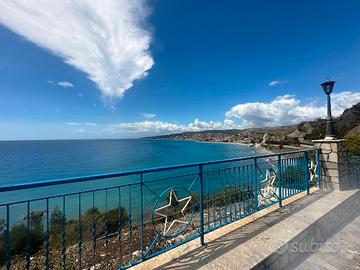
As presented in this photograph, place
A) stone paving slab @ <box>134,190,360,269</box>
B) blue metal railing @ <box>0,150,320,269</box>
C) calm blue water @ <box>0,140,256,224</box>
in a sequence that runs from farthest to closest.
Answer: calm blue water @ <box>0,140,256,224</box>, stone paving slab @ <box>134,190,360,269</box>, blue metal railing @ <box>0,150,320,269</box>

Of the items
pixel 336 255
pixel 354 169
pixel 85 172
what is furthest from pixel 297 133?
pixel 336 255

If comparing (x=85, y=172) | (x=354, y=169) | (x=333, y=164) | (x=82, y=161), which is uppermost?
(x=333, y=164)

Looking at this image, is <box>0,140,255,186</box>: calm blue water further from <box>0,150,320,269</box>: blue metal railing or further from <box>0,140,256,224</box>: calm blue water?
<box>0,150,320,269</box>: blue metal railing

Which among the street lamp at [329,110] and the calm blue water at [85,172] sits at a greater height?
the street lamp at [329,110]

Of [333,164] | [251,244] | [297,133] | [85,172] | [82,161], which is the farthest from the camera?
[297,133]

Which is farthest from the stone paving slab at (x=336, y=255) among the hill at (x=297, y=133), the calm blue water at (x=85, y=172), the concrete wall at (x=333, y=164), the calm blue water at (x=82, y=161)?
the calm blue water at (x=82, y=161)

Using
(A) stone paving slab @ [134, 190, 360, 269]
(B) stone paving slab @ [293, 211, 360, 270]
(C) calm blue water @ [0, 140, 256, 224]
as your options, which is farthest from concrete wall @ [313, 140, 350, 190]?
(C) calm blue water @ [0, 140, 256, 224]

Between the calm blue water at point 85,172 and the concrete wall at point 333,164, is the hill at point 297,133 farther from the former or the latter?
the calm blue water at point 85,172

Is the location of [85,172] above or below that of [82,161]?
below

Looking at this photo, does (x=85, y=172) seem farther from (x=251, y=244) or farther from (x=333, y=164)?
(x=251, y=244)

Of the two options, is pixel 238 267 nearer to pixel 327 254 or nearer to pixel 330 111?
pixel 327 254

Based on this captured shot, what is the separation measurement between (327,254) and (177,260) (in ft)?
7.05

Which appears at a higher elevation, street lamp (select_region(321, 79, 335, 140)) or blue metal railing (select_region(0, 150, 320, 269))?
street lamp (select_region(321, 79, 335, 140))

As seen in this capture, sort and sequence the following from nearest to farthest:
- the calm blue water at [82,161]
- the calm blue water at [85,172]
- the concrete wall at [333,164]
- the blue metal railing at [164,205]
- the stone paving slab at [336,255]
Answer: the blue metal railing at [164,205]
the stone paving slab at [336,255]
the concrete wall at [333,164]
the calm blue water at [85,172]
the calm blue water at [82,161]
